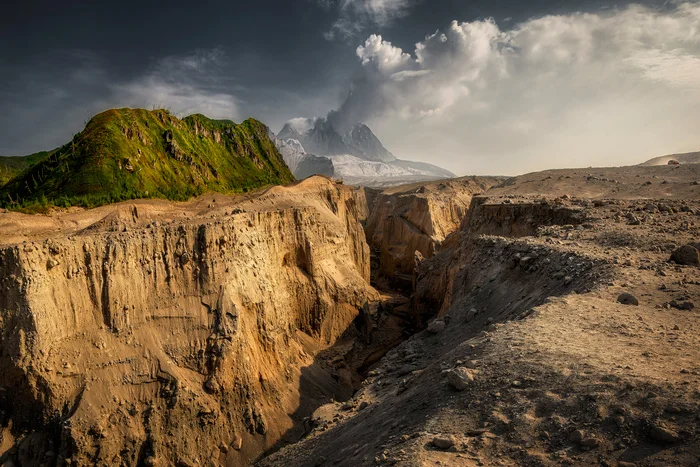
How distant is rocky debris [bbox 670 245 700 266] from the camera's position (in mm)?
11555

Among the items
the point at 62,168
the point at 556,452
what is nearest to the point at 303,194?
the point at 62,168

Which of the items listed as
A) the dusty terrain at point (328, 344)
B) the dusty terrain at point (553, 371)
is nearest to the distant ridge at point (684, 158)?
the dusty terrain at point (328, 344)

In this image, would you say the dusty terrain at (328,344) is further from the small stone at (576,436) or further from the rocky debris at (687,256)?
the rocky debris at (687,256)

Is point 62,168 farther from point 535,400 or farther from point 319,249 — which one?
point 535,400

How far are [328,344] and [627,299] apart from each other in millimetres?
17151

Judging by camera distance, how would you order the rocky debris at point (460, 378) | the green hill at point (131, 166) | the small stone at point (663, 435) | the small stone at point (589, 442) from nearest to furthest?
the small stone at point (663, 435) < the small stone at point (589, 442) < the rocky debris at point (460, 378) < the green hill at point (131, 166)

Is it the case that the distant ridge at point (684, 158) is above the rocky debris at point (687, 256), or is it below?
above

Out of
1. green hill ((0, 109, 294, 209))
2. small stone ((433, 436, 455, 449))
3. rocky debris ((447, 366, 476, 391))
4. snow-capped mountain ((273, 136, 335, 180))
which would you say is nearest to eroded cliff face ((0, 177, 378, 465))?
green hill ((0, 109, 294, 209))

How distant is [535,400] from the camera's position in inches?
269

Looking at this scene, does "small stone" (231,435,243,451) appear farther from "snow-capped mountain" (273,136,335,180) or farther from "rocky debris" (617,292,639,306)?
"snow-capped mountain" (273,136,335,180)

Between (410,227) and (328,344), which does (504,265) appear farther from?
(410,227)

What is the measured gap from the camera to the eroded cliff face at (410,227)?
43.4 m

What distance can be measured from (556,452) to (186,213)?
21.6 meters

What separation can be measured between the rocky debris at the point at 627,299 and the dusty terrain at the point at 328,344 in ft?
0.17
